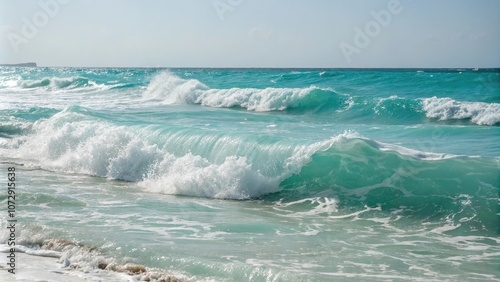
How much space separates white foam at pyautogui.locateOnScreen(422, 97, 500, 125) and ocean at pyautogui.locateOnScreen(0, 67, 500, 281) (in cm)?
528

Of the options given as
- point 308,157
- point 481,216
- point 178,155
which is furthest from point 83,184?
point 481,216

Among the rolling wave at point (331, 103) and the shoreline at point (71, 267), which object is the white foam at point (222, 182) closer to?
the shoreline at point (71, 267)

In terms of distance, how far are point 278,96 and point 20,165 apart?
17435mm

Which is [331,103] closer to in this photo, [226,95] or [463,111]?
[463,111]

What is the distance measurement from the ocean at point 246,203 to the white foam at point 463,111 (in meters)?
5.28

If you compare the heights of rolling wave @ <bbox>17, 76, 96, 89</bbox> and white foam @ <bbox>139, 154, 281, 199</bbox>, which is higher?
rolling wave @ <bbox>17, 76, 96, 89</bbox>

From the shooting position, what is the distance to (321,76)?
1889 inches

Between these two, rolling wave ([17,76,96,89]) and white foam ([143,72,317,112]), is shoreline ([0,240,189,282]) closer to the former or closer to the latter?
white foam ([143,72,317,112])

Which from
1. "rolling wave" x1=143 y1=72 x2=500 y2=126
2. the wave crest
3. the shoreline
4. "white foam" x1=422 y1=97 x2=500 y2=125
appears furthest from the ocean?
the wave crest

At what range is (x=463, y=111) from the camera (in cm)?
2528

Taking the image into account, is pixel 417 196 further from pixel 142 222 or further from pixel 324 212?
pixel 142 222

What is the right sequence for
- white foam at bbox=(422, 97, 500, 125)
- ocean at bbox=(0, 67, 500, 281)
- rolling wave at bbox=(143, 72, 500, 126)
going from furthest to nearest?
rolling wave at bbox=(143, 72, 500, 126) < white foam at bbox=(422, 97, 500, 125) < ocean at bbox=(0, 67, 500, 281)

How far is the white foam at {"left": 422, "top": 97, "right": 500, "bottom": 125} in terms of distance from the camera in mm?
23922

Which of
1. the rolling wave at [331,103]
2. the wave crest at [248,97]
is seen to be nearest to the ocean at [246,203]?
the rolling wave at [331,103]
